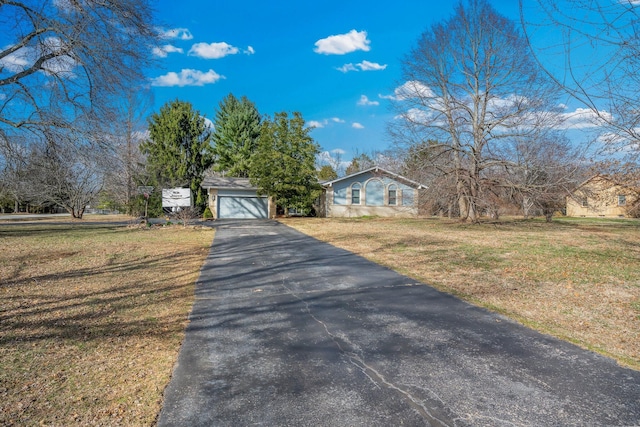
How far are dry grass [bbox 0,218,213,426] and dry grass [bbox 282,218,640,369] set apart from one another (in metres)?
4.16

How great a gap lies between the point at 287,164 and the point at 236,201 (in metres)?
5.30

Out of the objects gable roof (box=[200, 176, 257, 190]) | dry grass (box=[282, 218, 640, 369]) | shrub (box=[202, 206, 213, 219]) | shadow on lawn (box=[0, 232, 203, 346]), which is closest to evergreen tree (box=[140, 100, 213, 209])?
gable roof (box=[200, 176, 257, 190])

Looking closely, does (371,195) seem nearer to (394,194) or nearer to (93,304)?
(394,194)

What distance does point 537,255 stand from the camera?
10.2m

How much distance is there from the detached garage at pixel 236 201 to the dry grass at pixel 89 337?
66.6 ft

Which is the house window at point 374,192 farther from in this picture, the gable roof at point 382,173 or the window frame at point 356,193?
the gable roof at point 382,173

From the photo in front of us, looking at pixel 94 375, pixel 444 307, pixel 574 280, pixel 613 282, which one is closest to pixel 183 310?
pixel 94 375

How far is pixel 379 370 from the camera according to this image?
3193 mm

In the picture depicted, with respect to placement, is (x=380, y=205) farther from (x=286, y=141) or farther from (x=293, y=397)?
(x=293, y=397)

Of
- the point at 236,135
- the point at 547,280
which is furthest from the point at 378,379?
the point at 236,135

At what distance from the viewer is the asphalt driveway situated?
8.29ft

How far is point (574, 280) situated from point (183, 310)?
6854 millimetres

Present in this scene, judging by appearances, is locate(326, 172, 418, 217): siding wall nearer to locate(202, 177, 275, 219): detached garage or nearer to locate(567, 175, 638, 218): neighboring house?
locate(202, 177, 275, 219): detached garage

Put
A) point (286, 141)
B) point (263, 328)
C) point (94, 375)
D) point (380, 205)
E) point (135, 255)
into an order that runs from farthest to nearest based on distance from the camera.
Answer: point (380, 205)
point (286, 141)
point (135, 255)
point (263, 328)
point (94, 375)
